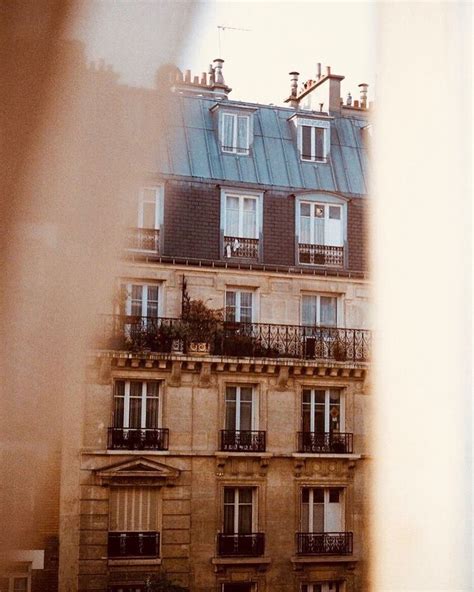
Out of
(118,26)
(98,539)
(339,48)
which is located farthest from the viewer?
(339,48)

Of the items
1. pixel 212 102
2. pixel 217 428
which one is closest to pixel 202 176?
pixel 212 102

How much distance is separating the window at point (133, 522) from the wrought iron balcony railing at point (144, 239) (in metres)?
0.66

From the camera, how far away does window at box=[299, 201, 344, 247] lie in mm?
2627

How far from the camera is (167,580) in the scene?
2400 mm

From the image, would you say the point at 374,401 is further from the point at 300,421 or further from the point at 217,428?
the point at 217,428

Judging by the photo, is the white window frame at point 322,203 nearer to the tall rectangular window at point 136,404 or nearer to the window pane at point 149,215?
the window pane at point 149,215

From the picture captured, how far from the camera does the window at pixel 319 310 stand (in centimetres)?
260

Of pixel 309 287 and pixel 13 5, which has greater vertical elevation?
pixel 13 5

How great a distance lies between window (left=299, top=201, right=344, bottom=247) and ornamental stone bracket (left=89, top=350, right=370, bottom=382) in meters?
0.36

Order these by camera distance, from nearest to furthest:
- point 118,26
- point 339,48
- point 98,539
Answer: point 118,26 < point 98,539 < point 339,48

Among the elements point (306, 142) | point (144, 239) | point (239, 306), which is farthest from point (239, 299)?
point (306, 142)

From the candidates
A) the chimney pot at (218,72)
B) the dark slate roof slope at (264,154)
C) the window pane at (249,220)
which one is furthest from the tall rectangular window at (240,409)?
the chimney pot at (218,72)

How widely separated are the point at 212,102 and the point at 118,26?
1.38ft

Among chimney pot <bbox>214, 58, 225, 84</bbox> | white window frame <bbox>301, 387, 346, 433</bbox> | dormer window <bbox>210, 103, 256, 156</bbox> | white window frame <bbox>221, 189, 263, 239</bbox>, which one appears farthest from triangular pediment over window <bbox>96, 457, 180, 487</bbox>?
chimney pot <bbox>214, 58, 225, 84</bbox>
